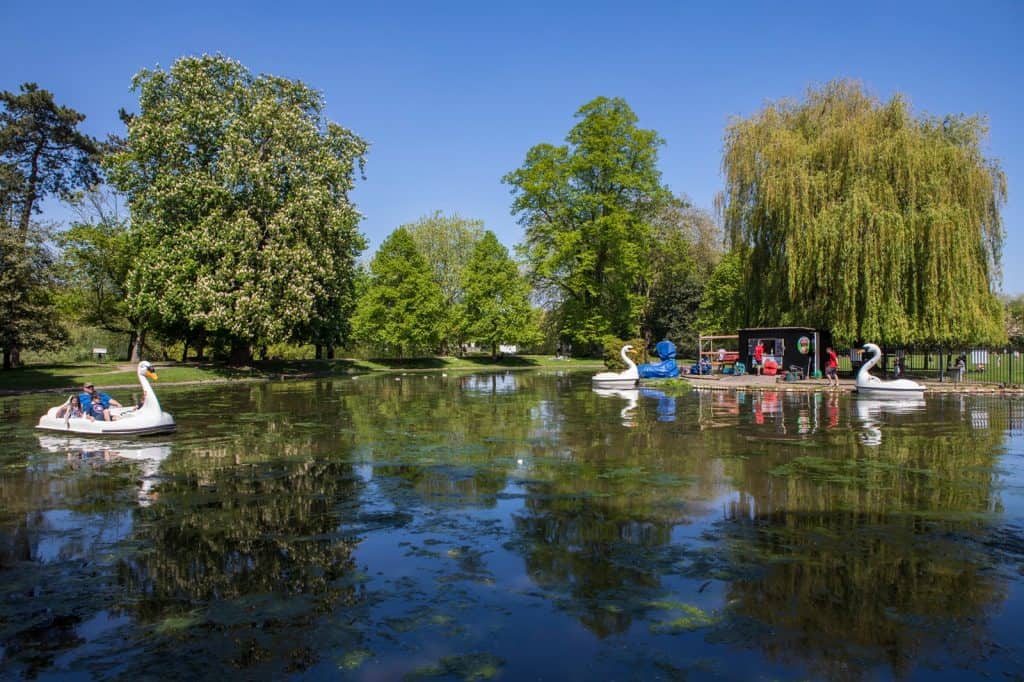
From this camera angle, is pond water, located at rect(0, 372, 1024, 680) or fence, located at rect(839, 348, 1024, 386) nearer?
pond water, located at rect(0, 372, 1024, 680)

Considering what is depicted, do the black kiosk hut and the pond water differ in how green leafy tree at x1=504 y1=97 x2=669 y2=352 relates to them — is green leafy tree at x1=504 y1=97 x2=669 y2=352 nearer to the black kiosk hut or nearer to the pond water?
the black kiosk hut

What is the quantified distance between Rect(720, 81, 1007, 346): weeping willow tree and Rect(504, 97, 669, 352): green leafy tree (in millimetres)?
17986

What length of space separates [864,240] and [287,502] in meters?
28.7

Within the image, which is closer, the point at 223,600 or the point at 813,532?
the point at 223,600

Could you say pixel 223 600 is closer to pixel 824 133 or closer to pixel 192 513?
pixel 192 513

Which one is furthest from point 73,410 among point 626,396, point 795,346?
point 795,346

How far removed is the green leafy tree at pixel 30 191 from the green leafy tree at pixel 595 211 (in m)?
31.8

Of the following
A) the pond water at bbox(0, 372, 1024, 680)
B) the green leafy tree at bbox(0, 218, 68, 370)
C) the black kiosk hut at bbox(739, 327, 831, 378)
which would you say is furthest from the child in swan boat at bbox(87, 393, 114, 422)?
the black kiosk hut at bbox(739, 327, 831, 378)

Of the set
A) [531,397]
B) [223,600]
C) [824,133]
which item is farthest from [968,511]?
[824,133]

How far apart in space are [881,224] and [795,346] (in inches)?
268

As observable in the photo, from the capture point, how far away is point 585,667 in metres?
5.15

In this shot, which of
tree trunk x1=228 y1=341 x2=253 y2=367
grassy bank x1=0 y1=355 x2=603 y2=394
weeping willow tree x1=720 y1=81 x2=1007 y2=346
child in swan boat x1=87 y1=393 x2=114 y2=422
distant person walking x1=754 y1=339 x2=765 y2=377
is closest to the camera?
child in swan boat x1=87 y1=393 x2=114 y2=422

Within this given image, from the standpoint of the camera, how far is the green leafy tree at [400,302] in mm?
57781

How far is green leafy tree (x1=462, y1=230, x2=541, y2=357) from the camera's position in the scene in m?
62.2
